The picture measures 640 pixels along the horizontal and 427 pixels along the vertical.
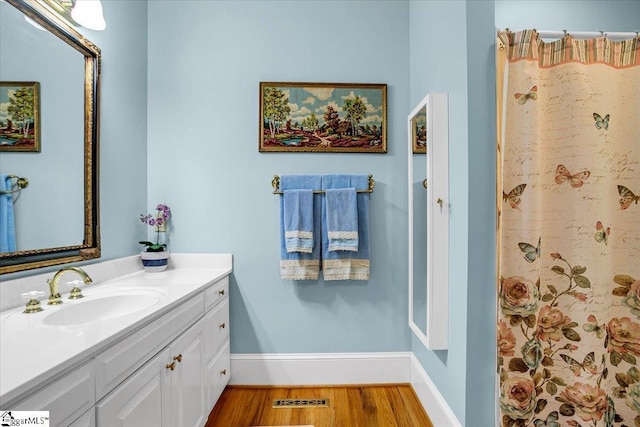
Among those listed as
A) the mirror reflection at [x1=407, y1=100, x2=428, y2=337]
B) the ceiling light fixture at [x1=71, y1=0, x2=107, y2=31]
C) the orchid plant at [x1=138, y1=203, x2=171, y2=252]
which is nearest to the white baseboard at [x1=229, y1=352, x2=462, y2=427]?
the mirror reflection at [x1=407, y1=100, x2=428, y2=337]

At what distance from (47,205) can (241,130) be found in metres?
1.12

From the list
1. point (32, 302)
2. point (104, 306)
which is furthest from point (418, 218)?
point (32, 302)

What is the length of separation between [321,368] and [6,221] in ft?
5.97

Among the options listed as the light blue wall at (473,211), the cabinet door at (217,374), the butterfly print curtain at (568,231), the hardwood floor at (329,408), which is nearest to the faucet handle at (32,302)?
the cabinet door at (217,374)

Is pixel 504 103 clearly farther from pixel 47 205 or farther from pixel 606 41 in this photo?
pixel 47 205

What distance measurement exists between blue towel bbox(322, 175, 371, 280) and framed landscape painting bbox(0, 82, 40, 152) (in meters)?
1.43

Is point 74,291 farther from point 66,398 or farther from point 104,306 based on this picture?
point 66,398

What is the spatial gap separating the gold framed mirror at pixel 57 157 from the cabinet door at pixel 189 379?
0.68 metres

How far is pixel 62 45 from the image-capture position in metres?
1.42

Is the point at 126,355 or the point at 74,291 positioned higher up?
the point at 74,291

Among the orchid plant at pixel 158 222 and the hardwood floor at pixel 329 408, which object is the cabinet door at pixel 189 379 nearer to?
the hardwood floor at pixel 329 408

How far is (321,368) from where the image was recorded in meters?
2.04

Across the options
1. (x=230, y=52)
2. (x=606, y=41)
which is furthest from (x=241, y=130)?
(x=606, y=41)

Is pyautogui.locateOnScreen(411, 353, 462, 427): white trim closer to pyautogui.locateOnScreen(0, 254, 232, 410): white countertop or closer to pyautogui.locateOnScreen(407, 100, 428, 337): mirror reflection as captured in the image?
pyautogui.locateOnScreen(407, 100, 428, 337): mirror reflection
